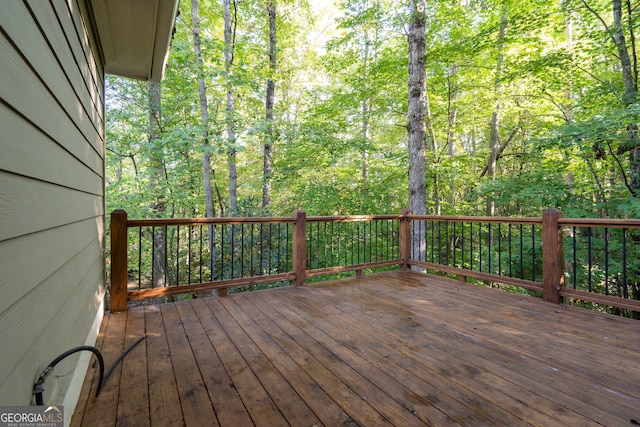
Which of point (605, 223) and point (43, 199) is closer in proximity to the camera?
point (43, 199)

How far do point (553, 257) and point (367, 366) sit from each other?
2.41 metres

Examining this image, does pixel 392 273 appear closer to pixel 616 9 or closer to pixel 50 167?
pixel 50 167

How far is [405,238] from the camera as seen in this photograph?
4.60 metres

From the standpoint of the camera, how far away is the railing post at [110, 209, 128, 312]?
2730 millimetres

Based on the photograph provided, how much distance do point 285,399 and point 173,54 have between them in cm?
609

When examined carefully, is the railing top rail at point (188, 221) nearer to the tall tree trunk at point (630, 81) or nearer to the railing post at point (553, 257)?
the railing post at point (553, 257)

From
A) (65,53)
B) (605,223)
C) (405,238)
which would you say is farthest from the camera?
(405,238)

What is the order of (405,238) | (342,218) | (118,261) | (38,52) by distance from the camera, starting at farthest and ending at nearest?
1. (405,238)
2. (342,218)
3. (118,261)
4. (38,52)

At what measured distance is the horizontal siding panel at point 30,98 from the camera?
0.82 m

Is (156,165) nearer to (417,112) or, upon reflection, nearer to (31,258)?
(417,112)

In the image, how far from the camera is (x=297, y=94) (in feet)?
40.9

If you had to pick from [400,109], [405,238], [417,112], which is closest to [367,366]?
[405,238]

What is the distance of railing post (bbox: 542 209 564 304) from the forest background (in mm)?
2490

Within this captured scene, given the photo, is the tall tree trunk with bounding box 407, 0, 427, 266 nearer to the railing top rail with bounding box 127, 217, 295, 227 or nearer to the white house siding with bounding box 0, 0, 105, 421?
the railing top rail with bounding box 127, 217, 295, 227
